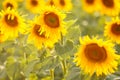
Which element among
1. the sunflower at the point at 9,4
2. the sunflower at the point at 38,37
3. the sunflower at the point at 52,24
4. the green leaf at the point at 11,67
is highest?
the sunflower at the point at 9,4

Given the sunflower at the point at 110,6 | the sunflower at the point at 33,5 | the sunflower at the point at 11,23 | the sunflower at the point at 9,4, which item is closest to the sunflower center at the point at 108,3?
the sunflower at the point at 110,6

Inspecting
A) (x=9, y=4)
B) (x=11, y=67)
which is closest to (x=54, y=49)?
(x=11, y=67)

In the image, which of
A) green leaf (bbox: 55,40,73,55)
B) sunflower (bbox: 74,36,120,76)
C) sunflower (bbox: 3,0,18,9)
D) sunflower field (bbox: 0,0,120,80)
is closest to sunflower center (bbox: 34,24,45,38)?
sunflower field (bbox: 0,0,120,80)

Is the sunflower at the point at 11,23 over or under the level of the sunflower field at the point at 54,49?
over

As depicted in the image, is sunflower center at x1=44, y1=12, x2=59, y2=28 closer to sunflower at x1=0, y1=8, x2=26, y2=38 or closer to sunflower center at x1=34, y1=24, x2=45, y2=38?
sunflower center at x1=34, y1=24, x2=45, y2=38

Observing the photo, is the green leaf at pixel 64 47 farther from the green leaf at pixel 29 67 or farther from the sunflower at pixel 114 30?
the sunflower at pixel 114 30

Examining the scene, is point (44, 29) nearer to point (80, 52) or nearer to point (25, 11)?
point (80, 52)

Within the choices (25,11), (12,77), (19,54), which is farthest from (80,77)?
(25,11)
